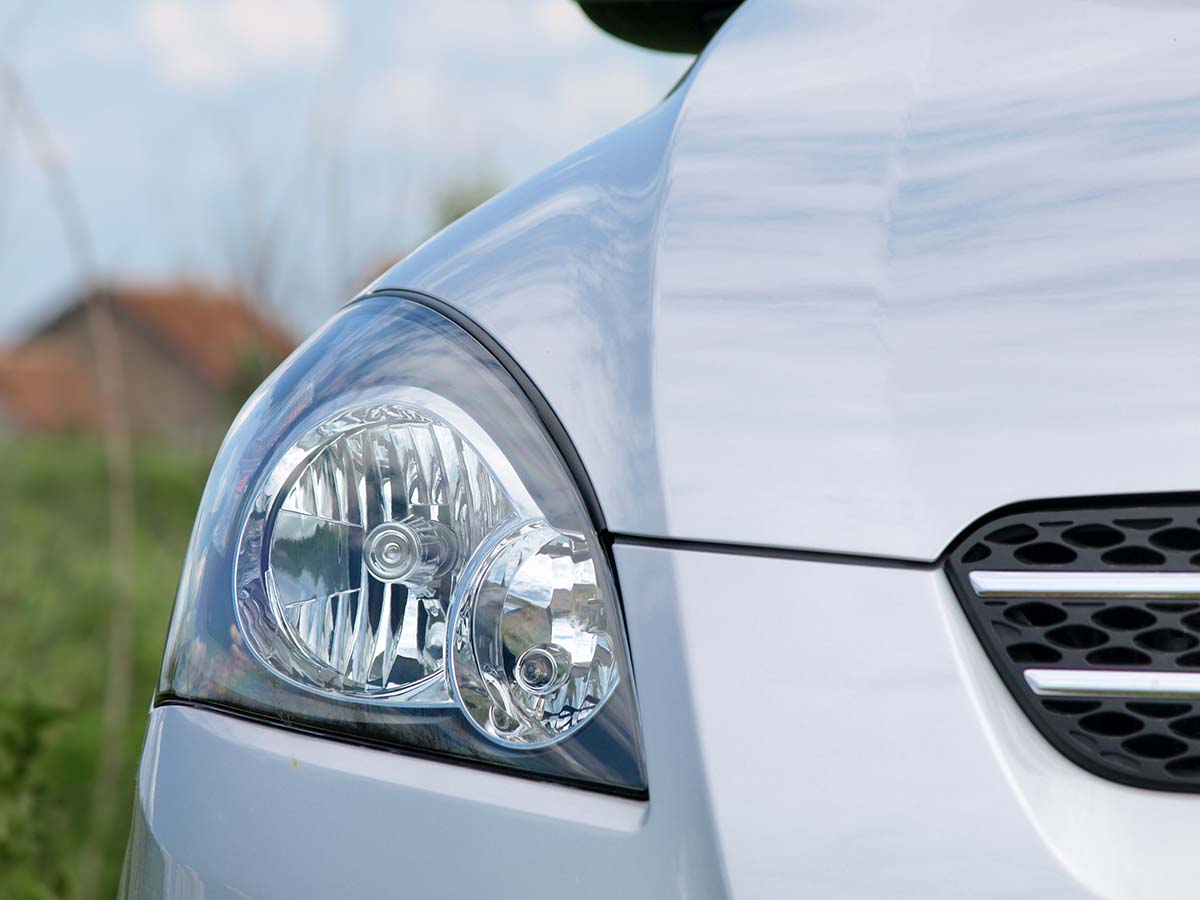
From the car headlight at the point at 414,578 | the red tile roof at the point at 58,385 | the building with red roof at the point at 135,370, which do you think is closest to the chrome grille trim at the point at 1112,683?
the car headlight at the point at 414,578

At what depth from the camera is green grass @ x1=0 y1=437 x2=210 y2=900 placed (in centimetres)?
241

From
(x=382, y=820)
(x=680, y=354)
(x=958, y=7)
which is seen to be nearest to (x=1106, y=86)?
(x=958, y=7)

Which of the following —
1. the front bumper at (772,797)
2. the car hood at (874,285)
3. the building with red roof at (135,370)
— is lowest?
the front bumper at (772,797)

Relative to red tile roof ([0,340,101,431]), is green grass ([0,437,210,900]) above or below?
below

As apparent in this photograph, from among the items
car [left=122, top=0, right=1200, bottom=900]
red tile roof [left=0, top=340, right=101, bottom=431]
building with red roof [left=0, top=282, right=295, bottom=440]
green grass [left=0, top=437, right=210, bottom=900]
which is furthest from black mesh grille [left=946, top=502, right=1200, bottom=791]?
red tile roof [left=0, top=340, right=101, bottom=431]

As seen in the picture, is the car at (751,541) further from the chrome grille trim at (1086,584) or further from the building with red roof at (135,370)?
the building with red roof at (135,370)

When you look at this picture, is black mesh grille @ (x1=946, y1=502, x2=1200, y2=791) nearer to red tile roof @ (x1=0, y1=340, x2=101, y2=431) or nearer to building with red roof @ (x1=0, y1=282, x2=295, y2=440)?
building with red roof @ (x1=0, y1=282, x2=295, y2=440)

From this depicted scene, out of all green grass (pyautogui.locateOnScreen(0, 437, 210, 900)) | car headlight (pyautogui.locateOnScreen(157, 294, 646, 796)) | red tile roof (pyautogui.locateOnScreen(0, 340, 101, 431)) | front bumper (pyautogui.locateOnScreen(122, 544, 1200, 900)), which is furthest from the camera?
red tile roof (pyautogui.locateOnScreen(0, 340, 101, 431))

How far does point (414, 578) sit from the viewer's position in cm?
99

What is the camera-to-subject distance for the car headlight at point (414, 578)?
0.91 meters

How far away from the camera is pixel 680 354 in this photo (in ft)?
3.07

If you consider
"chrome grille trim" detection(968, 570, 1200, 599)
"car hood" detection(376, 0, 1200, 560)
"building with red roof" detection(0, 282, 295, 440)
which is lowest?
"chrome grille trim" detection(968, 570, 1200, 599)

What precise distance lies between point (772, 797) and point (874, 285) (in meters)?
0.40

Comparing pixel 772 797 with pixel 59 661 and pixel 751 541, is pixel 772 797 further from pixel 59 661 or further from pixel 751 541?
pixel 59 661
